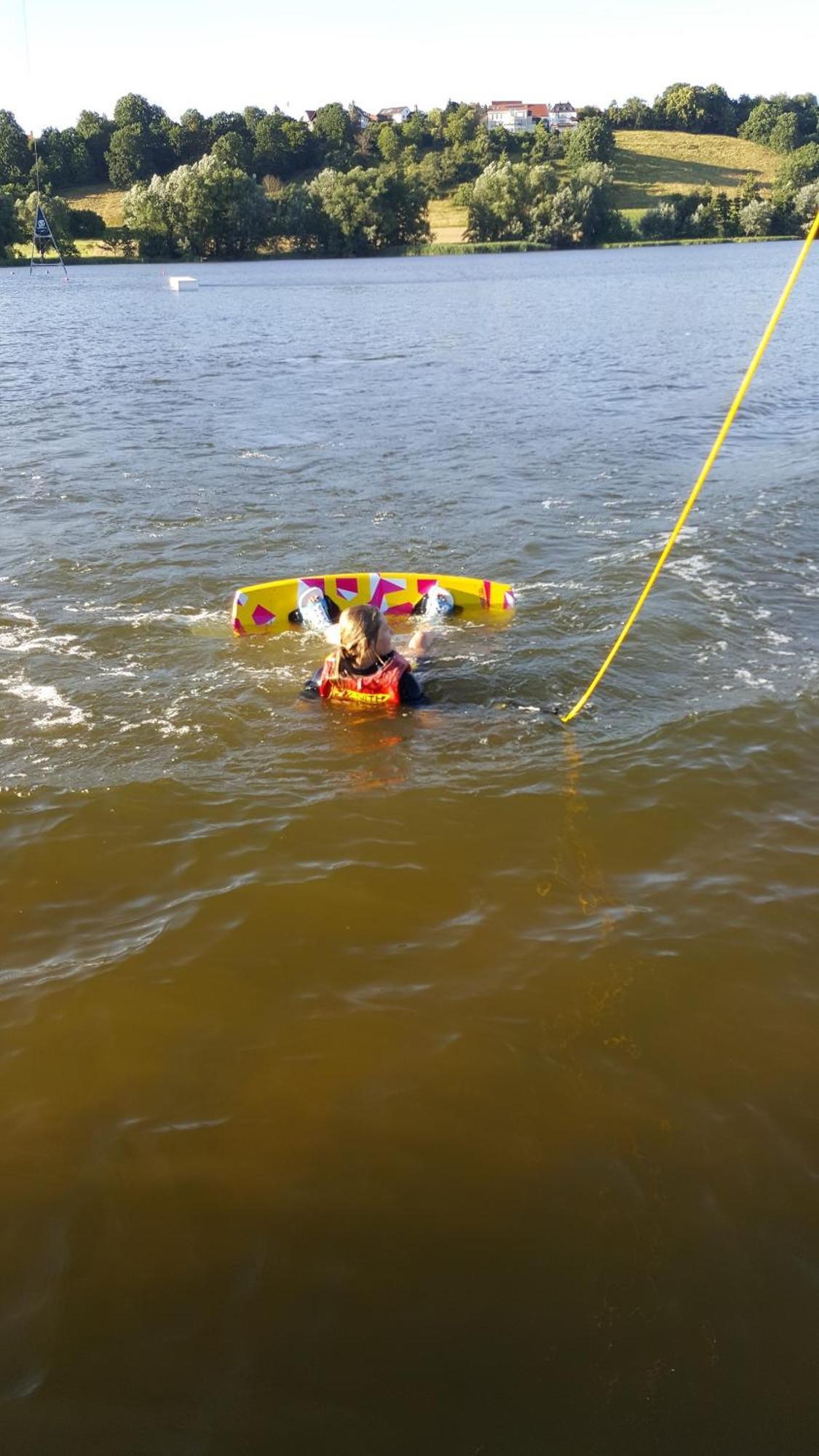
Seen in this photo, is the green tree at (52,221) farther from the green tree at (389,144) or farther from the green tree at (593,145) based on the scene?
the green tree at (593,145)

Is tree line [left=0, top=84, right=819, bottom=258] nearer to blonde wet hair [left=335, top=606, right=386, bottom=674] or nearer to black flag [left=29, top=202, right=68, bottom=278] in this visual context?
black flag [left=29, top=202, right=68, bottom=278]

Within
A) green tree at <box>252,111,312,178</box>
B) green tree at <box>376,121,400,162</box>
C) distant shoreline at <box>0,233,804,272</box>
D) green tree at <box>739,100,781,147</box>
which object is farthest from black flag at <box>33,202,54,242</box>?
green tree at <box>739,100,781,147</box>

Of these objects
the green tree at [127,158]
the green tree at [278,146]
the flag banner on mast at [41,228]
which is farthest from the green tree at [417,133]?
the flag banner on mast at [41,228]

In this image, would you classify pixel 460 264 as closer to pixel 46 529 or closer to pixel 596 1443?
pixel 46 529

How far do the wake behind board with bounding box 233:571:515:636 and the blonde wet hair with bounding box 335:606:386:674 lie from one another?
6.48 feet

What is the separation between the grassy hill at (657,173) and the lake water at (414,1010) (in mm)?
110105

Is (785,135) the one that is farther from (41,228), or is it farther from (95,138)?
(41,228)

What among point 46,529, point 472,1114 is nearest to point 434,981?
point 472,1114

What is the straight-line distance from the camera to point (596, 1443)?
3.68 meters

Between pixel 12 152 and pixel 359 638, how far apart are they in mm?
149065

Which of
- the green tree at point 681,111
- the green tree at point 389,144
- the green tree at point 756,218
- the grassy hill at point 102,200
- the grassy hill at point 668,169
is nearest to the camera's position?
the green tree at point 756,218

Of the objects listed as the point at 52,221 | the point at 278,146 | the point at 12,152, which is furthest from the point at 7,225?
the point at 278,146

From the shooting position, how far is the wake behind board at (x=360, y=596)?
444 inches

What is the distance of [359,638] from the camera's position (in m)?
8.94
